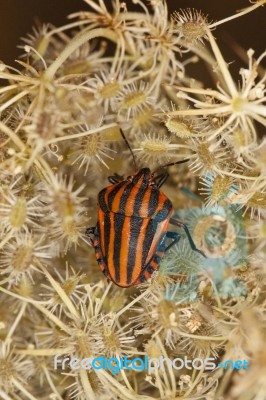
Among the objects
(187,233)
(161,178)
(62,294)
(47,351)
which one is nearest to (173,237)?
(187,233)

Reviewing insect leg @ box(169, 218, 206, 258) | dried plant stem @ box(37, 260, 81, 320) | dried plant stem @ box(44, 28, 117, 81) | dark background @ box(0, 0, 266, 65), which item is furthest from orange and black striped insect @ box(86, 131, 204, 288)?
dark background @ box(0, 0, 266, 65)

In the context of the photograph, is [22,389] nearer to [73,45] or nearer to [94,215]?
[94,215]

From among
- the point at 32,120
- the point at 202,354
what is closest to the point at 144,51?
the point at 32,120

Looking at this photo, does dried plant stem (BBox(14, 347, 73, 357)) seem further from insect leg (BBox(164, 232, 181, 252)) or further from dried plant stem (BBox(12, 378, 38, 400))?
insect leg (BBox(164, 232, 181, 252))

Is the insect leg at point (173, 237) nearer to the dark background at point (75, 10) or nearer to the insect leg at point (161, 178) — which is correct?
the insect leg at point (161, 178)

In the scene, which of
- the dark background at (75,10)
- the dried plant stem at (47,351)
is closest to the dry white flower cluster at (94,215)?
the dried plant stem at (47,351)
